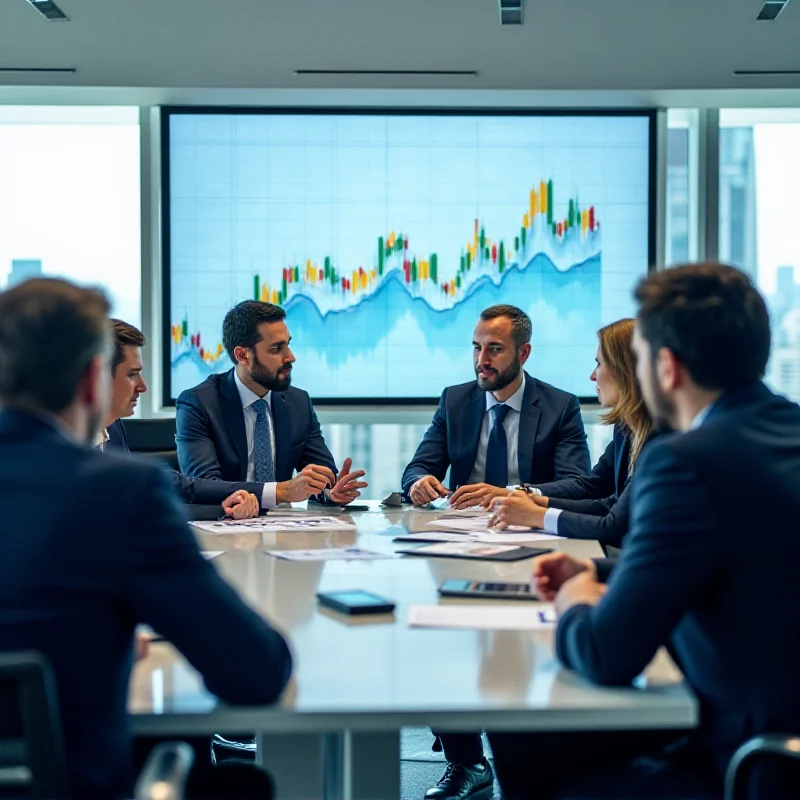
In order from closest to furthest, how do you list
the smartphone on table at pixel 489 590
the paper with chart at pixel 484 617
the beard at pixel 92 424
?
the beard at pixel 92 424 → the paper with chart at pixel 484 617 → the smartphone on table at pixel 489 590

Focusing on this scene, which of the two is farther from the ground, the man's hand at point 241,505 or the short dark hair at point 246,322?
the short dark hair at point 246,322

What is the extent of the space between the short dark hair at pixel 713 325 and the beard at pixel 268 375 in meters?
2.67

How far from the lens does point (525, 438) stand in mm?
4129

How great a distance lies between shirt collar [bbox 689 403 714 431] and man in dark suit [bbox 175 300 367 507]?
2.22 m

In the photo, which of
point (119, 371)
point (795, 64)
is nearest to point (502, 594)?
point (119, 371)

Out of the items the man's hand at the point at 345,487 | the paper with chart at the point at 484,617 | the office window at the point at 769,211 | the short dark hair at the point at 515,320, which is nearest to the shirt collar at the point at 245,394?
the man's hand at the point at 345,487

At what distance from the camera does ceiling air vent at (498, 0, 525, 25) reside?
184 inches

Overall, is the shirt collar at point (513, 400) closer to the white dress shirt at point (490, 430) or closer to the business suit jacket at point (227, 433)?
the white dress shirt at point (490, 430)

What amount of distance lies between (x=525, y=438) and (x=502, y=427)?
123mm

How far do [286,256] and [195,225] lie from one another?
0.49 meters

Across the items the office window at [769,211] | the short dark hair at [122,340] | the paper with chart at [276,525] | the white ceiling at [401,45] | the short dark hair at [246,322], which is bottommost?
the paper with chart at [276,525]

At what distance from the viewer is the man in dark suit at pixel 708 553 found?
1497 millimetres

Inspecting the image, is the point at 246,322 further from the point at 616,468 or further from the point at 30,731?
the point at 30,731

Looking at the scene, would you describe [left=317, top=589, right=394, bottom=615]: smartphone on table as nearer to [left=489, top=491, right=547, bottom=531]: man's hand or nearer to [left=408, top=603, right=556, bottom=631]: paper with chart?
[left=408, top=603, right=556, bottom=631]: paper with chart
